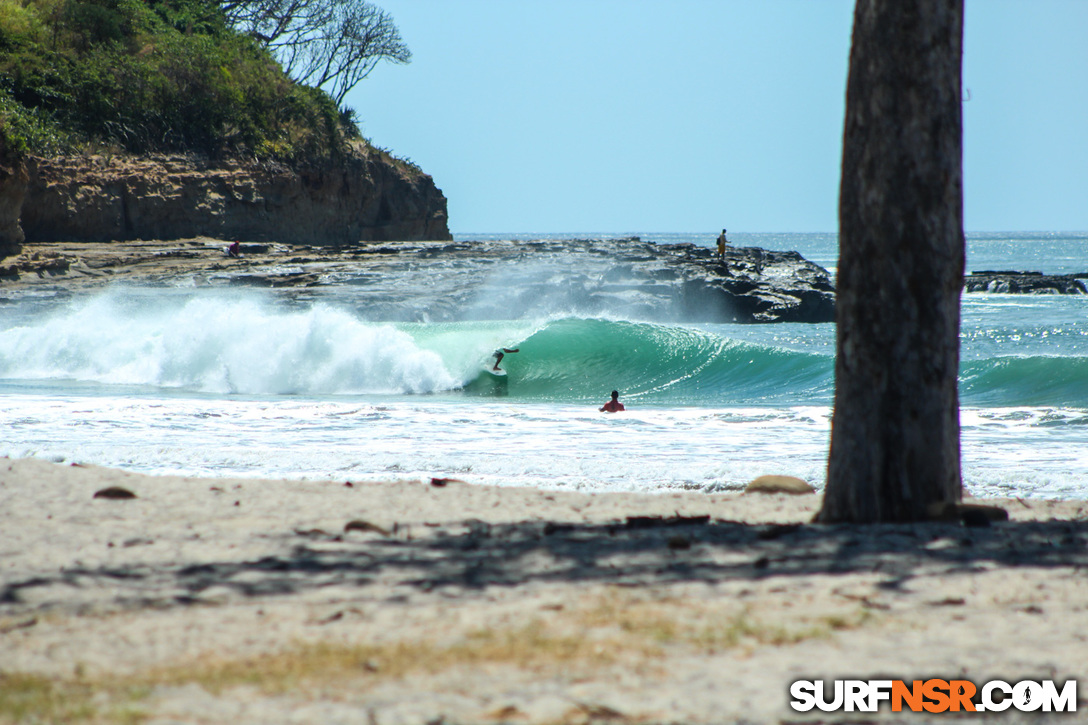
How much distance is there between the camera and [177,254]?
25922mm

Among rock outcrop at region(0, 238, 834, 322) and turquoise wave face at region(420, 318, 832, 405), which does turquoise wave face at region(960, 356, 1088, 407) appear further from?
rock outcrop at region(0, 238, 834, 322)

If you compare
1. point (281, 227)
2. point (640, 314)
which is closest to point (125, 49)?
point (281, 227)

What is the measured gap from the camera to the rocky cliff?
2575 centimetres

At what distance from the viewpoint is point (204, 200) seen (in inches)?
1174

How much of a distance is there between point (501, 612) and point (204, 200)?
29.3 meters

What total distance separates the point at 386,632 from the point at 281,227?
31472mm

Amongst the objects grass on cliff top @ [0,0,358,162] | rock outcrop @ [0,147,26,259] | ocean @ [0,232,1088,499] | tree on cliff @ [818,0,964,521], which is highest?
grass on cliff top @ [0,0,358,162]

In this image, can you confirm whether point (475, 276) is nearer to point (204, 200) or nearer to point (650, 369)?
point (650, 369)

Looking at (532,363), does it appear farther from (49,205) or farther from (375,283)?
(49,205)

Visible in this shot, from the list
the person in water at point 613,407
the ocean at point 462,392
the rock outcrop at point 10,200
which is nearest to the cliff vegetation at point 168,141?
the rock outcrop at point 10,200

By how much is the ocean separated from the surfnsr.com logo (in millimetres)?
5119

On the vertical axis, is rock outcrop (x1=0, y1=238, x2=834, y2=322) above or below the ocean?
above

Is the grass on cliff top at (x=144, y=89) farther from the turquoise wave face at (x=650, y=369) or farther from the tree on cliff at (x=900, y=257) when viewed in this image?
the tree on cliff at (x=900, y=257)

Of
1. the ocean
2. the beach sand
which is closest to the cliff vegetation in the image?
the ocean
